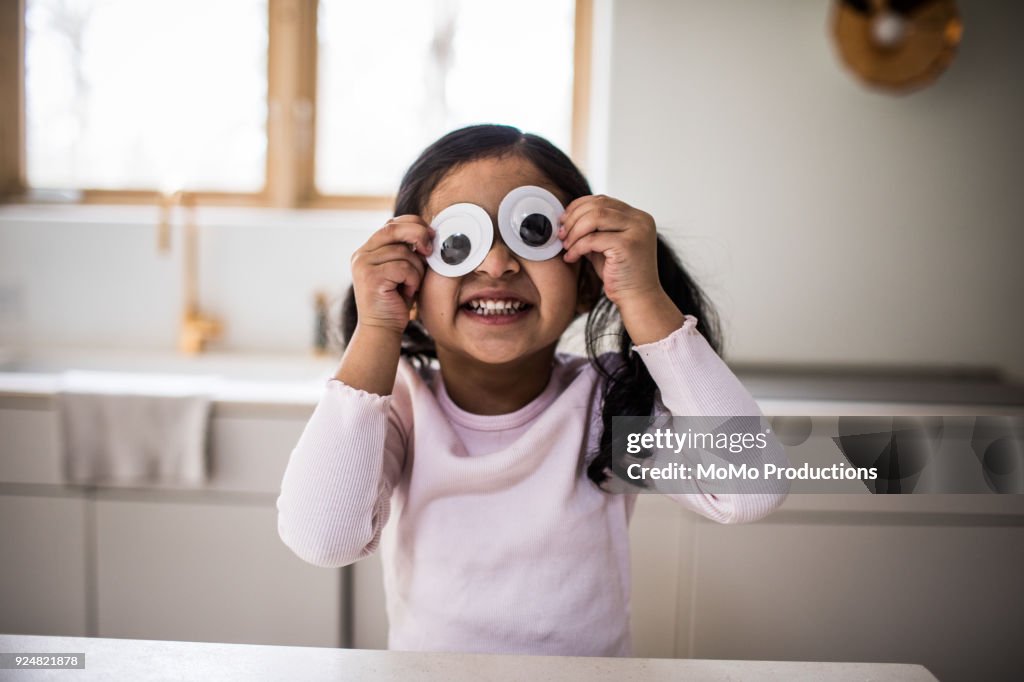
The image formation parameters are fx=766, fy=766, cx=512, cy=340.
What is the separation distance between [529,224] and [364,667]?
411 mm

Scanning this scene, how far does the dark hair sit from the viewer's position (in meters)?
0.80

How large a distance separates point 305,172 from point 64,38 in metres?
0.75

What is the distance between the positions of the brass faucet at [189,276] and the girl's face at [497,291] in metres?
1.34

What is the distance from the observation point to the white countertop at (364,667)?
54cm

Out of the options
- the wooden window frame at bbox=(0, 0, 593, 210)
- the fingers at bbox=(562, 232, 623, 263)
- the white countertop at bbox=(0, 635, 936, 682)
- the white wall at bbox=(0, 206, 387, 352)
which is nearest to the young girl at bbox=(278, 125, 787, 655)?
the fingers at bbox=(562, 232, 623, 263)

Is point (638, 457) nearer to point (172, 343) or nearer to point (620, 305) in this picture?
point (620, 305)

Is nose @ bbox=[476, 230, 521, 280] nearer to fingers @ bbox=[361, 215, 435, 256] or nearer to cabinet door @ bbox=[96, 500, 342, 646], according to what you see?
fingers @ bbox=[361, 215, 435, 256]

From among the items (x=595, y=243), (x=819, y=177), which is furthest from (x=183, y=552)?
(x=819, y=177)

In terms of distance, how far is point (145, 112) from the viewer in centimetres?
212

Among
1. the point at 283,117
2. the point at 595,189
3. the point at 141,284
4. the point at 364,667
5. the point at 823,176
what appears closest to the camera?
the point at 364,667

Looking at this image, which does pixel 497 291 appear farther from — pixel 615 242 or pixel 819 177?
pixel 819 177

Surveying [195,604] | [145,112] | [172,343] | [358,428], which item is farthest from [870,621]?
[145,112]

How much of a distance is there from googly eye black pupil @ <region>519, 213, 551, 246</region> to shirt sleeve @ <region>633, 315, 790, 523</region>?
14 cm

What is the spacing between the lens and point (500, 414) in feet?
2.88
